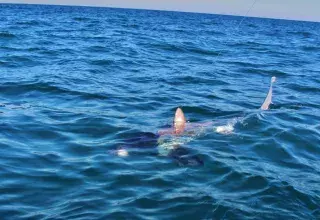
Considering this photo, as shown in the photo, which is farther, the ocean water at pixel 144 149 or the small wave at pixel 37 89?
the small wave at pixel 37 89

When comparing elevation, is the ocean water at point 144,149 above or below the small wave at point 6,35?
below

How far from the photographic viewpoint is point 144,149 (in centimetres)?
823

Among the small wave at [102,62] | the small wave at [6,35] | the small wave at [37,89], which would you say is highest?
the small wave at [6,35]

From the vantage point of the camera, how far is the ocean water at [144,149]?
6.14m

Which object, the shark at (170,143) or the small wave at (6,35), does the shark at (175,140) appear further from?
the small wave at (6,35)

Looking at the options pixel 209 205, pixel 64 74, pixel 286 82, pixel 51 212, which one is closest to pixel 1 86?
pixel 64 74

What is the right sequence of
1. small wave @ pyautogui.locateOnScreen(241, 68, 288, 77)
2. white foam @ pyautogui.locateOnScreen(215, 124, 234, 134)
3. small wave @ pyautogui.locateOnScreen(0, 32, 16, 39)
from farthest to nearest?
1. small wave @ pyautogui.locateOnScreen(0, 32, 16, 39)
2. small wave @ pyautogui.locateOnScreen(241, 68, 288, 77)
3. white foam @ pyautogui.locateOnScreen(215, 124, 234, 134)

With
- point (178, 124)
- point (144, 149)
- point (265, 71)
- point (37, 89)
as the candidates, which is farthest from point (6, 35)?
point (144, 149)

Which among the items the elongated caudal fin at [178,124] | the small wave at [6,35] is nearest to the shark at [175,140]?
the elongated caudal fin at [178,124]

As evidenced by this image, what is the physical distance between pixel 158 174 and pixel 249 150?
2.50 metres

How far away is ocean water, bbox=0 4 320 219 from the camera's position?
6145mm

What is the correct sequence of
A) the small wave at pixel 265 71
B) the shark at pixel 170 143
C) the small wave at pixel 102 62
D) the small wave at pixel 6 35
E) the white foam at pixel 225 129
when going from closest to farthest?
the shark at pixel 170 143, the white foam at pixel 225 129, the small wave at pixel 102 62, the small wave at pixel 265 71, the small wave at pixel 6 35

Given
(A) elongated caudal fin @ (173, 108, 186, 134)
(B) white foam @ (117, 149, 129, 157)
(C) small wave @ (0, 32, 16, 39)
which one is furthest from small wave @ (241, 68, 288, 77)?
(C) small wave @ (0, 32, 16, 39)

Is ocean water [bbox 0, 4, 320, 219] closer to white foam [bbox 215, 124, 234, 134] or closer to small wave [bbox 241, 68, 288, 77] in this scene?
white foam [bbox 215, 124, 234, 134]
